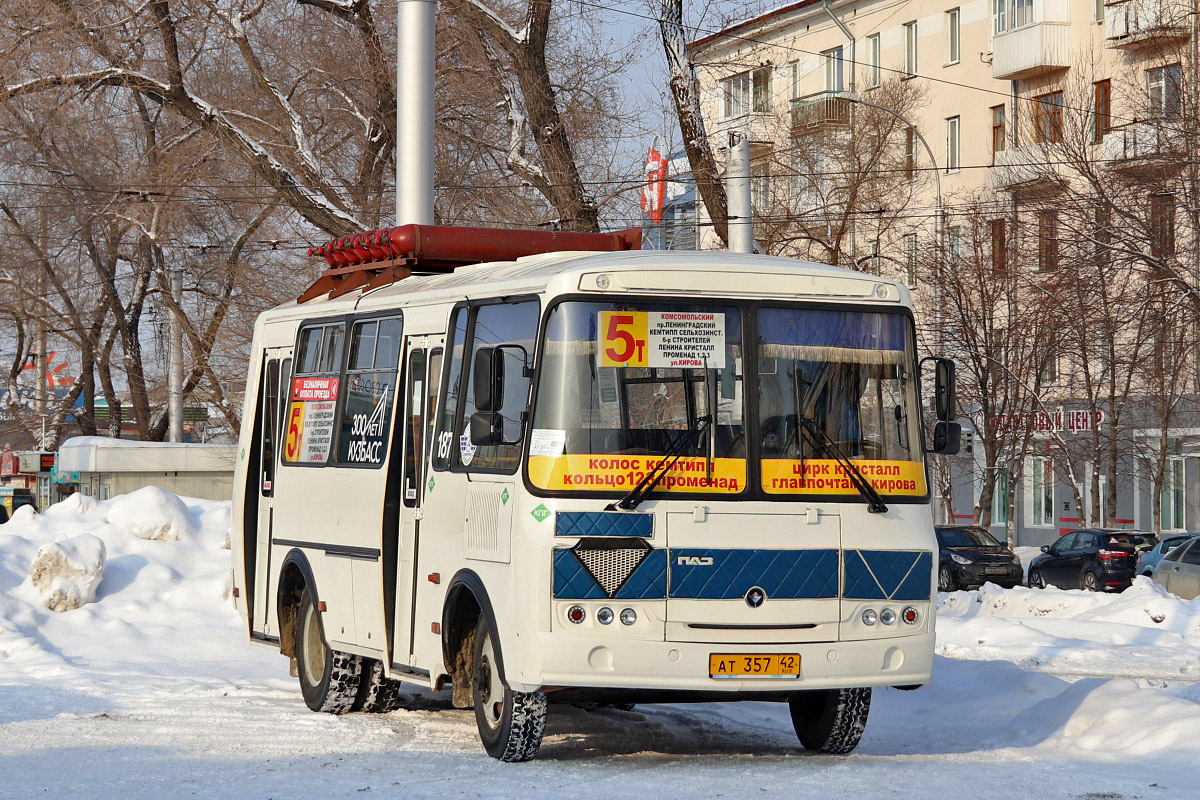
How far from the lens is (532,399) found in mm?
9234

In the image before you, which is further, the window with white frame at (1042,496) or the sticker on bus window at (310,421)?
the window with white frame at (1042,496)

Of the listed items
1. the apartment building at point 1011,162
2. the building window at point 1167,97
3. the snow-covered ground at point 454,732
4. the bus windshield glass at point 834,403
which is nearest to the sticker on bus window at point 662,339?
the bus windshield glass at point 834,403

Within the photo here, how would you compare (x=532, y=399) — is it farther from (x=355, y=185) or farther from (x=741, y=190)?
(x=355, y=185)

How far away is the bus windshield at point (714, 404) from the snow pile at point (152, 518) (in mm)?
11637

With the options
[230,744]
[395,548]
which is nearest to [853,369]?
[395,548]

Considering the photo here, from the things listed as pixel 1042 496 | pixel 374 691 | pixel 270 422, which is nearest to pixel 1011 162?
pixel 1042 496

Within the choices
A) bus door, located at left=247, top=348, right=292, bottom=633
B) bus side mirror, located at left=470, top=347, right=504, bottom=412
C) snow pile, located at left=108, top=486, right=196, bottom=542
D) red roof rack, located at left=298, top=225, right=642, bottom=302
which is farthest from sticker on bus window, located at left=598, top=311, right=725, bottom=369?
Result: snow pile, located at left=108, top=486, right=196, bottom=542

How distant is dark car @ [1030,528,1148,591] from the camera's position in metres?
33.1

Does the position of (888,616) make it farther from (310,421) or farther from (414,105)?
(414,105)

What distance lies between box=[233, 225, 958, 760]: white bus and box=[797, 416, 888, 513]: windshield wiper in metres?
0.01

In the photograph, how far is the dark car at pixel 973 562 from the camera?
112ft

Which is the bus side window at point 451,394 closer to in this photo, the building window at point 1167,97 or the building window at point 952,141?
the building window at point 1167,97

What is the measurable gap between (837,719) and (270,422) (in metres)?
5.68

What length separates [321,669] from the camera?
12.4 meters
